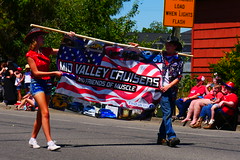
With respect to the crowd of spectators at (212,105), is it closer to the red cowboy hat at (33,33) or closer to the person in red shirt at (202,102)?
the person in red shirt at (202,102)

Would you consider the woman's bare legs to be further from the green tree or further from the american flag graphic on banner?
the green tree

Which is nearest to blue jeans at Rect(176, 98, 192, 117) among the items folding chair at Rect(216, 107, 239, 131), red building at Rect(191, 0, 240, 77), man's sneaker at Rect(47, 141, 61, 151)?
folding chair at Rect(216, 107, 239, 131)

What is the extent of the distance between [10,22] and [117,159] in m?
26.9

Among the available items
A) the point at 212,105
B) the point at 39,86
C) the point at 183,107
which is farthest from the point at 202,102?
the point at 39,86

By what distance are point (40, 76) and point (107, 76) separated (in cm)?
193

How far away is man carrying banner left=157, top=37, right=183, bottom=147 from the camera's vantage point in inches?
427

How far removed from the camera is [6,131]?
41.4 feet

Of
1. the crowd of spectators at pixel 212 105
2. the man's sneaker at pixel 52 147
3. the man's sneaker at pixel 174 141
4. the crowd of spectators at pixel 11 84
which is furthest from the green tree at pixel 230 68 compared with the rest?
the man's sneaker at pixel 52 147

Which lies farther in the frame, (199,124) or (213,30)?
(213,30)

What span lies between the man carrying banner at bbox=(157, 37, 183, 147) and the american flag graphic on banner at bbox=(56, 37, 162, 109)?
289 mm

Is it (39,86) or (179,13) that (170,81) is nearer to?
(39,86)

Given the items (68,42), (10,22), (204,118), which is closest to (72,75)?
(68,42)

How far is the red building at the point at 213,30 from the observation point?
2492cm

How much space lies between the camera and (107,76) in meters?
11.3
